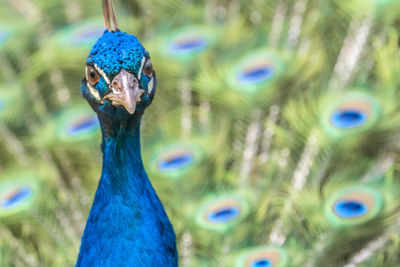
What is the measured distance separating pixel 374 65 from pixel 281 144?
0.30m

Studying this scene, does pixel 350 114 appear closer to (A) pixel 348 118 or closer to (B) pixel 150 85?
(A) pixel 348 118

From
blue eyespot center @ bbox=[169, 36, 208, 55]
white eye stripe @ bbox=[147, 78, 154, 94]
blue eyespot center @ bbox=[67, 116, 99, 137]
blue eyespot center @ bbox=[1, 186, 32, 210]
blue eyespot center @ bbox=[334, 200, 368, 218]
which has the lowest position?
white eye stripe @ bbox=[147, 78, 154, 94]

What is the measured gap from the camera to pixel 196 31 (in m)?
1.82

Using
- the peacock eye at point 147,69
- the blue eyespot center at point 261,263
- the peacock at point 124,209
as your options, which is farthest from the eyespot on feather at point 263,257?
the peacock eye at point 147,69

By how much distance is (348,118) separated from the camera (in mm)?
1616

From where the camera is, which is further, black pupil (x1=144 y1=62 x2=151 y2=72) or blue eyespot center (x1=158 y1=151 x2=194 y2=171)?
blue eyespot center (x1=158 y1=151 x2=194 y2=171)

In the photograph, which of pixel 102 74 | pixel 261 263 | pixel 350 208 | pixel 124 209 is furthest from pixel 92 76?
pixel 350 208

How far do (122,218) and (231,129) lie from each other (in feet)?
2.06

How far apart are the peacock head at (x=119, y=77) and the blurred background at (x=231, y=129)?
540mm

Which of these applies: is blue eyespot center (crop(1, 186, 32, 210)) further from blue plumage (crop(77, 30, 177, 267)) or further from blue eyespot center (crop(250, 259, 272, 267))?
blue eyespot center (crop(250, 259, 272, 267))

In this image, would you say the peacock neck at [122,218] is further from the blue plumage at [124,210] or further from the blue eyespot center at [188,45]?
the blue eyespot center at [188,45]

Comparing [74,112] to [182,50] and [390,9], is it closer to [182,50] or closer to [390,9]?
[182,50]

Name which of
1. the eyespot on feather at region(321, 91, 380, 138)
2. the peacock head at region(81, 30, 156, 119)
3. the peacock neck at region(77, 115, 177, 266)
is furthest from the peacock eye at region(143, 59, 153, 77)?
the eyespot on feather at region(321, 91, 380, 138)

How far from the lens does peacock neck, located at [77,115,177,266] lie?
1.17m
